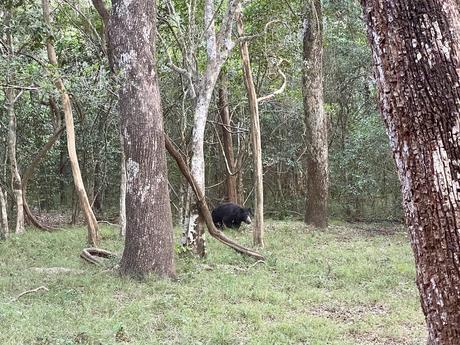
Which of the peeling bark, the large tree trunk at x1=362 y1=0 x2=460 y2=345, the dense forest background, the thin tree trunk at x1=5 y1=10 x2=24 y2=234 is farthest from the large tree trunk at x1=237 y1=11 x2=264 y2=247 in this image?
the large tree trunk at x1=362 y1=0 x2=460 y2=345

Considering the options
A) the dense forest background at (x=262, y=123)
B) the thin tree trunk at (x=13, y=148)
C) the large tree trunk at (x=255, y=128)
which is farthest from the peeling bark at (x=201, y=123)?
the thin tree trunk at (x=13, y=148)

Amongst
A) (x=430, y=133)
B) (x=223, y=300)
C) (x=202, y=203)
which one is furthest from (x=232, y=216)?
(x=430, y=133)

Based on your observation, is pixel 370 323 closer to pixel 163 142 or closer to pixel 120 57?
pixel 163 142

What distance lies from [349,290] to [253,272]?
163 cm

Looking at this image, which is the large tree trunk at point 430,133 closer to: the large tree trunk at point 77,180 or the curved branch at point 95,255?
the curved branch at point 95,255

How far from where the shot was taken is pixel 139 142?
7930mm

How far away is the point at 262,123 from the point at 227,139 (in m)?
2.56

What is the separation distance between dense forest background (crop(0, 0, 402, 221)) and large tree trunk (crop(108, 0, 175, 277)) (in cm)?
283

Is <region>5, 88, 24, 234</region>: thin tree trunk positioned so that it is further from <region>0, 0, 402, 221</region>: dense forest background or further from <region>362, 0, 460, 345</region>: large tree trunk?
<region>362, 0, 460, 345</region>: large tree trunk

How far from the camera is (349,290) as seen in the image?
7598 millimetres

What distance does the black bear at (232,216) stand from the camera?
1388 cm

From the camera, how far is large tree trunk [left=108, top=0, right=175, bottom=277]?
7.90m

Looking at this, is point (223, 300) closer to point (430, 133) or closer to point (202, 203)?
point (202, 203)

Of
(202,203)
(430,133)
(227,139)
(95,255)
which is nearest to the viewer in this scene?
(430,133)
